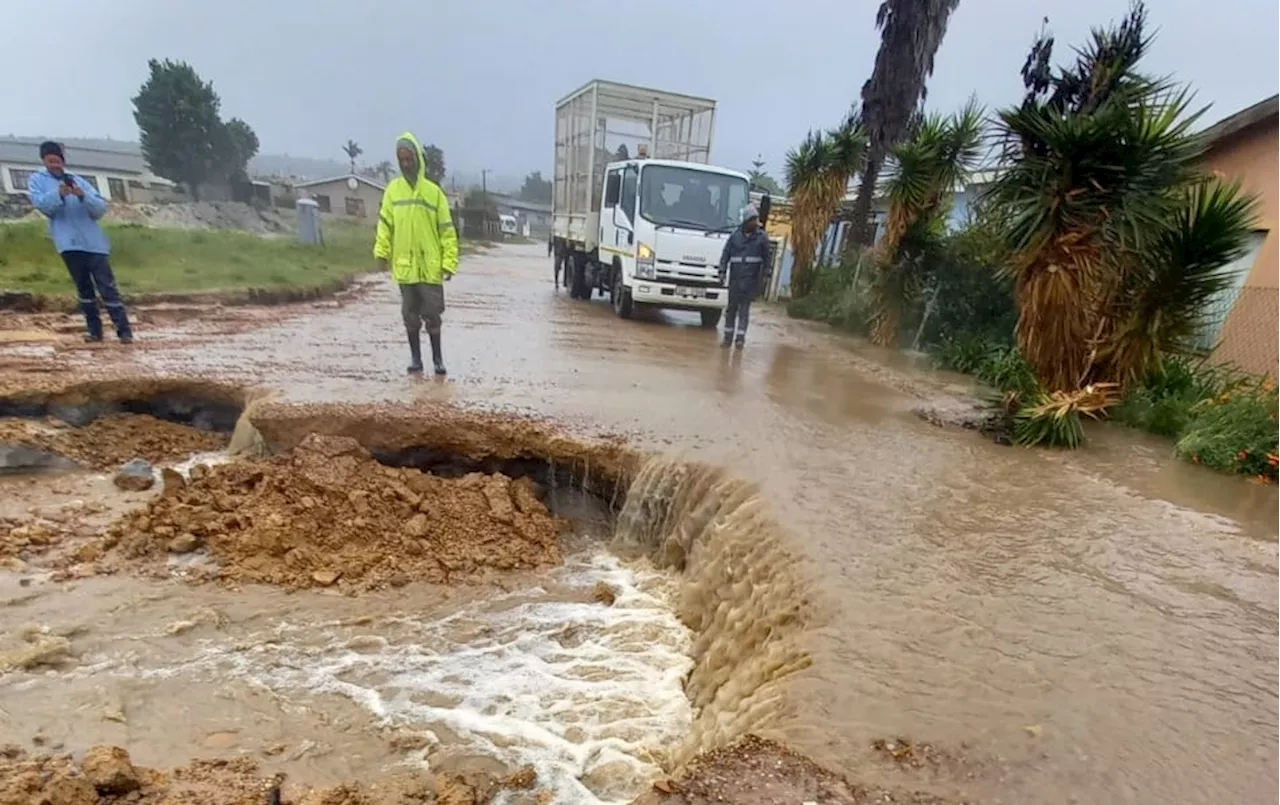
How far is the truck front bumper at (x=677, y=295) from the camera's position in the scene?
12117 millimetres

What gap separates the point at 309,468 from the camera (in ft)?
17.7

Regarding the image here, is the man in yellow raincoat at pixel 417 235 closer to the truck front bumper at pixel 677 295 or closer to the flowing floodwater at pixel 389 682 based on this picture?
the flowing floodwater at pixel 389 682

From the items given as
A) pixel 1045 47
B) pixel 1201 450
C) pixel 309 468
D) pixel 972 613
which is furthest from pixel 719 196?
pixel 972 613

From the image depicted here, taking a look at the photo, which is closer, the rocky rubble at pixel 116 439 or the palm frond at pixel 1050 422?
the rocky rubble at pixel 116 439

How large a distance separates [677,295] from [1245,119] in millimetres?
7883

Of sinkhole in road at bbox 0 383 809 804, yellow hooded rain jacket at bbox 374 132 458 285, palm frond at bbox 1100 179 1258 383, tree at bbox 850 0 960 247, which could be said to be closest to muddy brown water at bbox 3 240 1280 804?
sinkhole in road at bbox 0 383 809 804

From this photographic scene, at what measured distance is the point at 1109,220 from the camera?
21.3 feet

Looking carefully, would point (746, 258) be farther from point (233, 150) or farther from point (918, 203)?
point (233, 150)

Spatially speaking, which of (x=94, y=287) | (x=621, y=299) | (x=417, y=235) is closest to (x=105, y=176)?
(x=621, y=299)

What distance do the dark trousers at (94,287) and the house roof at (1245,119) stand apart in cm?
1275

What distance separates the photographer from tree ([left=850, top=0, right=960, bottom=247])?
13531 mm

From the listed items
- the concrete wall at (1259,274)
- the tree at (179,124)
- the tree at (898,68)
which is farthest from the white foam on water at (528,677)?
the tree at (179,124)

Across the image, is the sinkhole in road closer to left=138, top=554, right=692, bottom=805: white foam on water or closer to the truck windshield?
left=138, top=554, right=692, bottom=805: white foam on water

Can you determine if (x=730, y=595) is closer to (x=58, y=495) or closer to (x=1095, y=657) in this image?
(x=1095, y=657)
